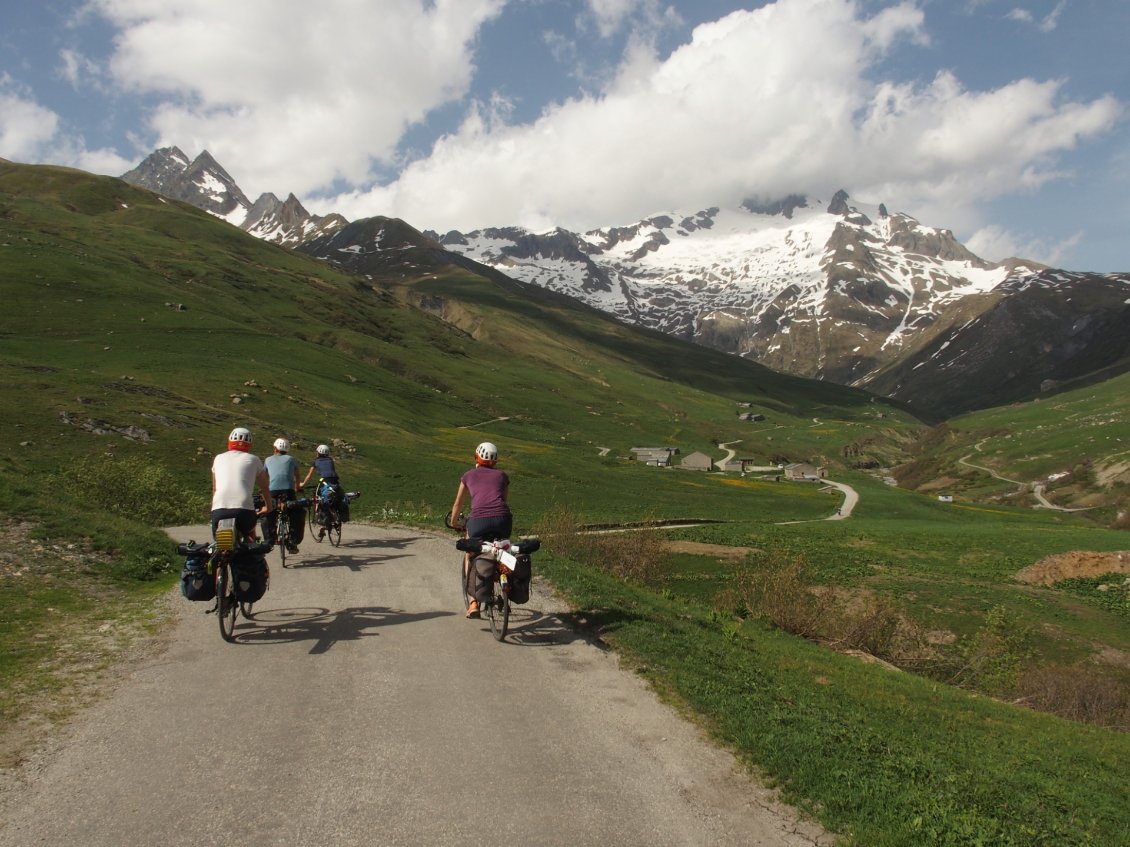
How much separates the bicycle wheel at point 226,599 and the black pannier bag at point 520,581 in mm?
5251

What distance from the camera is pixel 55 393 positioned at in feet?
181

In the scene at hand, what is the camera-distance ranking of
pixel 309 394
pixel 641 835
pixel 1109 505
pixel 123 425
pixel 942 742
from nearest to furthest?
pixel 641 835, pixel 942 742, pixel 123 425, pixel 309 394, pixel 1109 505

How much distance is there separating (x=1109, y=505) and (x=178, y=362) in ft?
495

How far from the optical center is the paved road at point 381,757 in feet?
22.7

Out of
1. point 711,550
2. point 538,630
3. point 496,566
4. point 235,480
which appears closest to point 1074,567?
point 711,550

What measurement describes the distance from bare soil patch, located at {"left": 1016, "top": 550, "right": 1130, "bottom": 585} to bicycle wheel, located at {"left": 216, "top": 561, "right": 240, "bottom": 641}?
40.9 meters

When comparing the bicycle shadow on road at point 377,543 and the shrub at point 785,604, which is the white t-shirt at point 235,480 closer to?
the bicycle shadow on road at point 377,543

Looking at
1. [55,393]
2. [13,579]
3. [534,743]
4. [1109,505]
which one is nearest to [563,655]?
[534,743]

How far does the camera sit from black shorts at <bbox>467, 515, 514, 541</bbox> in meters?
13.8

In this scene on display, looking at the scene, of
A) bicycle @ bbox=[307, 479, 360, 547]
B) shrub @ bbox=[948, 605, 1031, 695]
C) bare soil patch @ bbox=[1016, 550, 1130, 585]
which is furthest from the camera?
bare soil patch @ bbox=[1016, 550, 1130, 585]

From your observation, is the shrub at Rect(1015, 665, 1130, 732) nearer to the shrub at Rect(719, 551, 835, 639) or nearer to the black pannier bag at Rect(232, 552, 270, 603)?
the shrub at Rect(719, 551, 835, 639)

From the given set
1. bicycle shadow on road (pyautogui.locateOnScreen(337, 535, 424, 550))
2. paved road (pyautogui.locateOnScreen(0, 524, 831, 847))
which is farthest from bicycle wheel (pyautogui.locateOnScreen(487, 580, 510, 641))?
bicycle shadow on road (pyautogui.locateOnScreen(337, 535, 424, 550))

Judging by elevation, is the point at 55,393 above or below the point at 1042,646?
above

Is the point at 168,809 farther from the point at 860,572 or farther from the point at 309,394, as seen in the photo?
the point at 309,394
